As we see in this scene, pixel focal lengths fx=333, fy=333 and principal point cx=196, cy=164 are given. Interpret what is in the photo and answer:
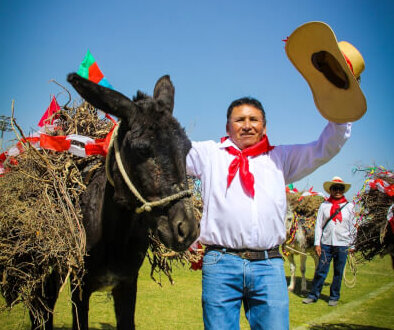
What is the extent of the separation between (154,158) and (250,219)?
0.83 meters

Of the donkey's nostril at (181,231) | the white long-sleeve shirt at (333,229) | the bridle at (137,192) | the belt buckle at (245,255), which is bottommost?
the white long-sleeve shirt at (333,229)

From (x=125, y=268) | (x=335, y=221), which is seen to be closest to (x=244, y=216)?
(x=125, y=268)

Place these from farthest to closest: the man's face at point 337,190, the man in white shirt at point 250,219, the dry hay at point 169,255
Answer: the man's face at point 337,190 < the dry hay at point 169,255 < the man in white shirt at point 250,219

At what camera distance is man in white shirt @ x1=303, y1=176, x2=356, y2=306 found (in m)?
8.03

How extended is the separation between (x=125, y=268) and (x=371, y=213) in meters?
4.20

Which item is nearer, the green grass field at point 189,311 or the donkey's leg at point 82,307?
the donkey's leg at point 82,307

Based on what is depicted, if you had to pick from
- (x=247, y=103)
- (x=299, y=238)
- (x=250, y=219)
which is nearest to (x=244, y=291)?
(x=250, y=219)

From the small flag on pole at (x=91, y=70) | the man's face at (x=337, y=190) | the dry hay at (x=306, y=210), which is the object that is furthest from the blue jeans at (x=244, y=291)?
the dry hay at (x=306, y=210)

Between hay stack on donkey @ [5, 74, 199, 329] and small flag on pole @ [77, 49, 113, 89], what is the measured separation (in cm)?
178

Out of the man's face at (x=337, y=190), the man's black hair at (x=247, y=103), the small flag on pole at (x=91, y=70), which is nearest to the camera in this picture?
the man's black hair at (x=247, y=103)

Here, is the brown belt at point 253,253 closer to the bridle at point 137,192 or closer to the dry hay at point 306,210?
the bridle at point 137,192

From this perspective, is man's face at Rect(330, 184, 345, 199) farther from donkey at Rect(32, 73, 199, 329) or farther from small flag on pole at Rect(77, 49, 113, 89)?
donkey at Rect(32, 73, 199, 329)

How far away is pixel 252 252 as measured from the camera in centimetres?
244

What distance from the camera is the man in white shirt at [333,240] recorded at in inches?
316
